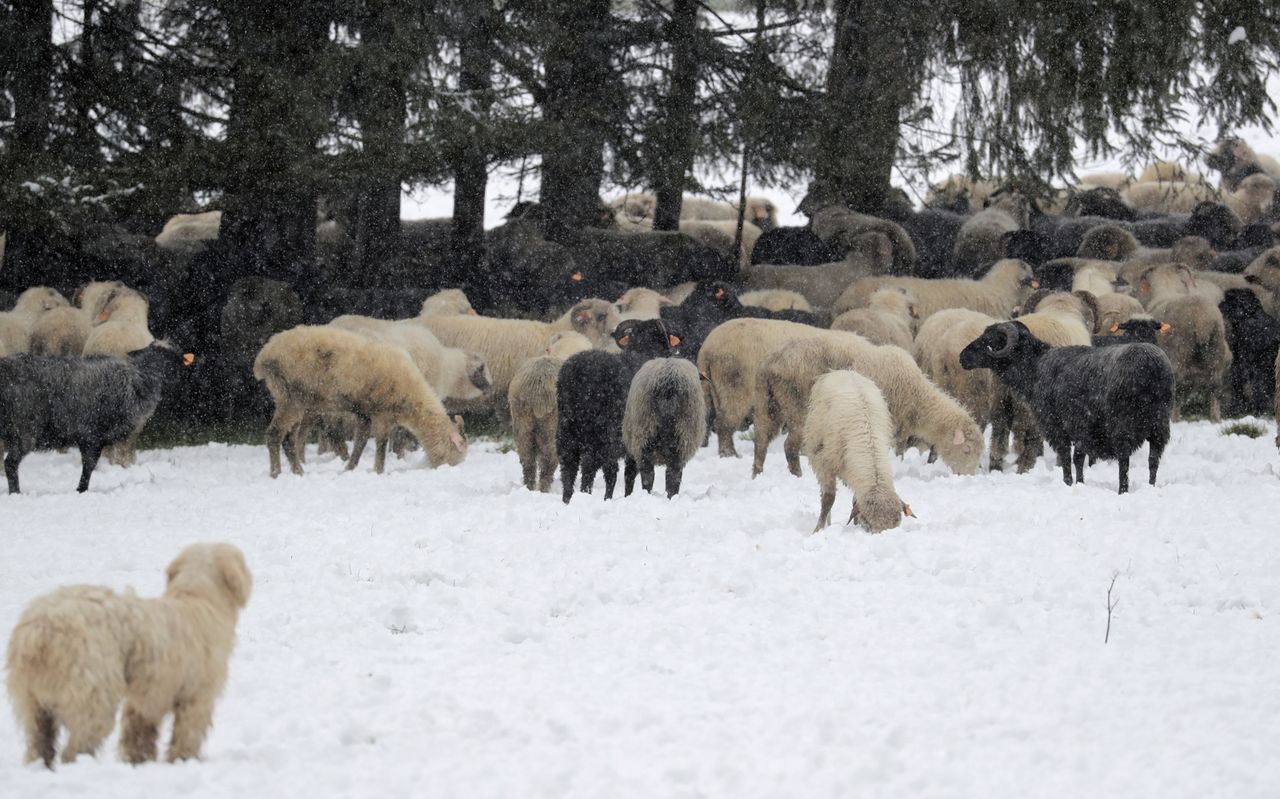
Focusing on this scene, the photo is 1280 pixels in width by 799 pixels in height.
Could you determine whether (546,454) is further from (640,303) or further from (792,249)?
(792,249)

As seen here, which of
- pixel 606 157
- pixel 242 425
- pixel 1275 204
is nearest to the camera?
pixel 242 425

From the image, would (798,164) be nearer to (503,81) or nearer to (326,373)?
(503,81)

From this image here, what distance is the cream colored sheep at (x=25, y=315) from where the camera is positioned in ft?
48.8

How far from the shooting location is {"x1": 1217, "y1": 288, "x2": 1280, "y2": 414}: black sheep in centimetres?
1609

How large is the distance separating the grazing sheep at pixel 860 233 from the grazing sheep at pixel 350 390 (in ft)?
30.1

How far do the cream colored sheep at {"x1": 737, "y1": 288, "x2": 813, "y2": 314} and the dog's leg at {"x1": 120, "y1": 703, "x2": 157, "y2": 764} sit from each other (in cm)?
1301

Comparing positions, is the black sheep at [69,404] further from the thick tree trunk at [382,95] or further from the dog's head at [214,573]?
the dog's head at [214,573]

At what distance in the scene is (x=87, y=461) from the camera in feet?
37.8

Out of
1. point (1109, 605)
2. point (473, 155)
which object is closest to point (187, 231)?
point (473, 155)

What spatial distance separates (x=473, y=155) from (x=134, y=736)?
40.8 feet

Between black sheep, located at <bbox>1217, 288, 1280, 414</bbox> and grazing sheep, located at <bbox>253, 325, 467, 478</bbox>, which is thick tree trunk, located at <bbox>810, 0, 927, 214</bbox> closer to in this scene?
black sheep, located at <bbox>1217, 288, 1280, 414</bbox>

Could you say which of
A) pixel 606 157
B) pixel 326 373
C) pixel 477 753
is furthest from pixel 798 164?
pixel 477 753

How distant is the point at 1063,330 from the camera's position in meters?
12.9

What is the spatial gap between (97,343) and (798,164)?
9.46 m
